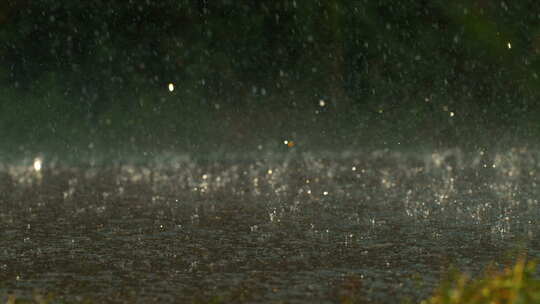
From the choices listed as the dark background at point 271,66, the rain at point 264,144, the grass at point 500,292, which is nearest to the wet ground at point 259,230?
the rain at point 264,144

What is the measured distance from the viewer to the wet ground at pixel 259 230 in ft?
27.9

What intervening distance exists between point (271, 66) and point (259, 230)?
20.8 meters

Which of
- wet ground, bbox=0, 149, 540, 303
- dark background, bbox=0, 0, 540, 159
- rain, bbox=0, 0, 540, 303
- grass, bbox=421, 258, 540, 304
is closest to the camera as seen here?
grass, bbox=421, 258, 540, 304

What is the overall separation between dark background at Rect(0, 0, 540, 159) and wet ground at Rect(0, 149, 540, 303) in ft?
35.4

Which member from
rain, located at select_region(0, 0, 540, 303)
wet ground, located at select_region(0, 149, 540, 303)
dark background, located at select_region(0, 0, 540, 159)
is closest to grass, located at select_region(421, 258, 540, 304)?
wet ground, located at select_region(0, 149, 540, 303)

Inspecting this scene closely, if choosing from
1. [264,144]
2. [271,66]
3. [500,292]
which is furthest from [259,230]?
[271,66]

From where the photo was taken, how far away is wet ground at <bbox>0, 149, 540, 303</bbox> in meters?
8.52

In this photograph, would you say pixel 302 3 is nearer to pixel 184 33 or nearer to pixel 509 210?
pixel 184 33

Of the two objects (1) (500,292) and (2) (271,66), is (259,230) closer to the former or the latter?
(1) (500,292)

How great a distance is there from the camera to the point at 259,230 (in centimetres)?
1141

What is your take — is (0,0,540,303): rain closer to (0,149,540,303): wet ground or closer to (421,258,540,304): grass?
(0,149,540,303): wet ground

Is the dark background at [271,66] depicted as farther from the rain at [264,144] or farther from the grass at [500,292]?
the grass at [500,292]

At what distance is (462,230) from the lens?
1120cm

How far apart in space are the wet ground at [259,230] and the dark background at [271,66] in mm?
10779
